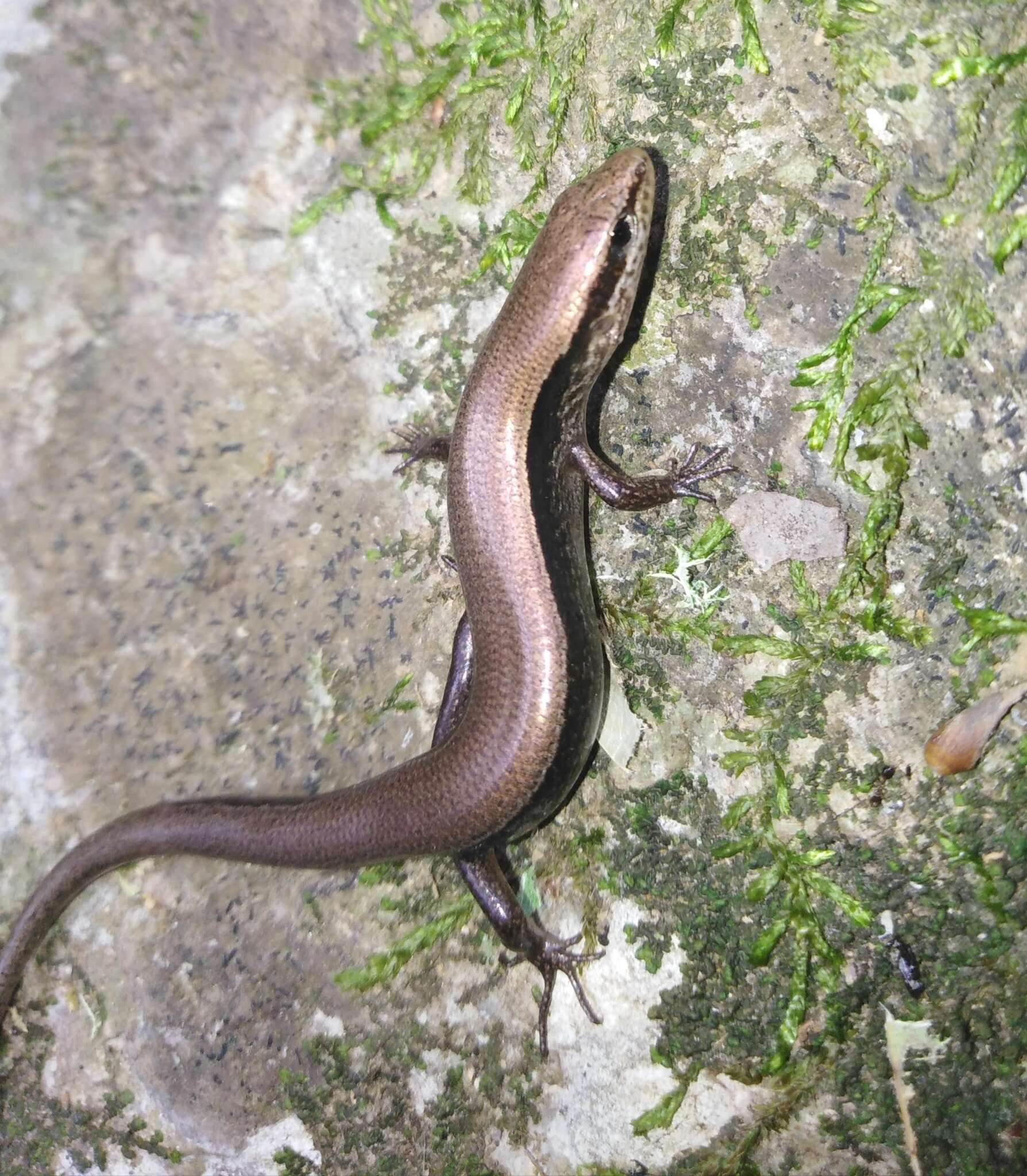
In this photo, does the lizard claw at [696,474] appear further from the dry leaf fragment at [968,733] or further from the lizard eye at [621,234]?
the dry leaf fragment at [968,733]

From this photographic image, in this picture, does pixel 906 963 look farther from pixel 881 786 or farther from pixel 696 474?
pixel 696 474

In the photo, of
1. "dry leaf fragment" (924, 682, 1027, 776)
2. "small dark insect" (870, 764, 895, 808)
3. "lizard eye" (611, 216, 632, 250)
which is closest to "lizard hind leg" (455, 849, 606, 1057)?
"small dark insect" (870, 764, 895, 808)

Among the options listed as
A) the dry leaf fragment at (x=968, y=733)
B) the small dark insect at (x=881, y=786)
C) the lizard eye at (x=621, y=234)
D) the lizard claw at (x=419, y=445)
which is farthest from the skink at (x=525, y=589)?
the dry leaf fragment at (x=968, y=733)

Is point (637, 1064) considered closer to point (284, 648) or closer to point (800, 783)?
point (800, 783)

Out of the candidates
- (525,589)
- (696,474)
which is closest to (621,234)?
(696,474)

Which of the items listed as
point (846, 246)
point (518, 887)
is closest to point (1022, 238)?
point (846, 246)

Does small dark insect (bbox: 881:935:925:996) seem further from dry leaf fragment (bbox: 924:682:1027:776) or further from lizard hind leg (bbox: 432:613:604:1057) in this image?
lizard hind leg (bbox: 432:613:604:1057)

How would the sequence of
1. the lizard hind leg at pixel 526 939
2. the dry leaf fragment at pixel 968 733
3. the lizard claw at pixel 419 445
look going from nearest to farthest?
the dry leaf fragment at pixel 968 733, the lizard hind leg at pixel 526 939, the lizard claw at pixel 419 445
